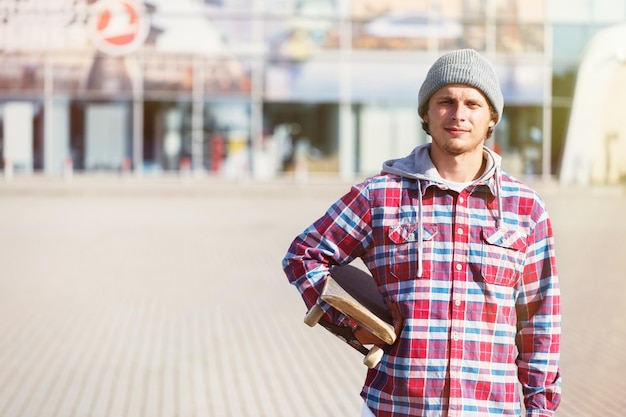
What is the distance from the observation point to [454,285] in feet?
8.49

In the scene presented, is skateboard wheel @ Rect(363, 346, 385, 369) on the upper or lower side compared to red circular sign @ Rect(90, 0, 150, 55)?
lower

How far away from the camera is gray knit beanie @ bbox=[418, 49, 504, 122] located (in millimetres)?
2617

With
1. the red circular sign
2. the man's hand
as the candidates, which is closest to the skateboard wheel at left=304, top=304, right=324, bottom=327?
the man's hand

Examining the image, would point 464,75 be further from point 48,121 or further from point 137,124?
point 48,121

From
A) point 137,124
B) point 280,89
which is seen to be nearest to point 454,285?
point 280,89

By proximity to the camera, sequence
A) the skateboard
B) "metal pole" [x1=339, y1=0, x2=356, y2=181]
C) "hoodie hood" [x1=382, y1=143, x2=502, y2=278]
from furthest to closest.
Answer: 1. "metal pole" [x1=339, y1=0, x2=356, y2=181]
2. "hoodie hood" [x1=382, y1=143, x2=502, y2=278]
3. the skateboard

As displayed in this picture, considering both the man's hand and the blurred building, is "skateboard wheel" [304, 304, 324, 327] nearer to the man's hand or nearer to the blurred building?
the man's hand

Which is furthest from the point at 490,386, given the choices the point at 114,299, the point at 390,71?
the point at 390,71

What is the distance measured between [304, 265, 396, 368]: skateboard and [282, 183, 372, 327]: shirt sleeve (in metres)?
0.05

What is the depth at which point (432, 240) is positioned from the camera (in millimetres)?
2605

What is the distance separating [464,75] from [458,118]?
0.10 m

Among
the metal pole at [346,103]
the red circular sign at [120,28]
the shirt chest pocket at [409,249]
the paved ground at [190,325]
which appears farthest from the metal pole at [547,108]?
the shirt chest pocket at [409,249]

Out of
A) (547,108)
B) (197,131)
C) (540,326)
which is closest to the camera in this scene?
(540,326)

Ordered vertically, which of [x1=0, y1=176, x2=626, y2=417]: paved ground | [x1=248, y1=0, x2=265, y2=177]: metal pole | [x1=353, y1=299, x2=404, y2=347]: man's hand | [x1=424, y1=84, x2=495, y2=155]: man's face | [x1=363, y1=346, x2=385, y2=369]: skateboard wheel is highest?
[x1=248, y1=0, x2=265, y2=177]: metal pole
